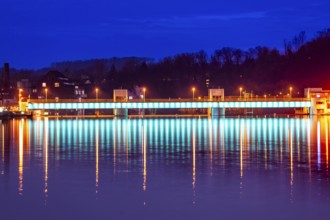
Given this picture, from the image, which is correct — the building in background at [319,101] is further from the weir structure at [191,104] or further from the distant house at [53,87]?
the distant house at [53,87]

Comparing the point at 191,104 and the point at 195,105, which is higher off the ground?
the point at 191,104

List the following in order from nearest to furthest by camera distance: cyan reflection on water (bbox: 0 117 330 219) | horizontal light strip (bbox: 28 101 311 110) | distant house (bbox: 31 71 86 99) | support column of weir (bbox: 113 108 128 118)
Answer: cyan reflection on water (bbox: 0 117 330 219) → horizontal light strip (bbox: 28 101 311 110) → support column of weir (bbox: 113 108 128 118) → distant house (bbox: 31 71 86 99)

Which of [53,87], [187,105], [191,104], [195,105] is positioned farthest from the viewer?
[53,87]

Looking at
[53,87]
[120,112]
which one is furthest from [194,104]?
[53,87]

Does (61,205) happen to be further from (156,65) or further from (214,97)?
(156,65)

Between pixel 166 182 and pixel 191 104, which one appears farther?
pixel 191 104

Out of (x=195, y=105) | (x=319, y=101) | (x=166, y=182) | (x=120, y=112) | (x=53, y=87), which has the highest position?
(x=53, y=87)

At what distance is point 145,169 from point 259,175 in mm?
4528

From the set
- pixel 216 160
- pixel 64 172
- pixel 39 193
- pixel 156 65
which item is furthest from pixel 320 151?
pixel 156 65

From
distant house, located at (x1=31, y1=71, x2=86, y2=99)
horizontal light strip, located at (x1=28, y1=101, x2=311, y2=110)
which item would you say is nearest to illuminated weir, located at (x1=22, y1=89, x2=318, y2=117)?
→ horizontal light strip, located at (x1=28, y1=101, x2=311, y2=110)

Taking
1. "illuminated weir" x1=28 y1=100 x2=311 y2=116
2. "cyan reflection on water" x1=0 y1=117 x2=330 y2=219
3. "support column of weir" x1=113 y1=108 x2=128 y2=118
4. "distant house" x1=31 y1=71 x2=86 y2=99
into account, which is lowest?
"cyan reflection on water" x1=0 y1=117 x2=330 y2=219

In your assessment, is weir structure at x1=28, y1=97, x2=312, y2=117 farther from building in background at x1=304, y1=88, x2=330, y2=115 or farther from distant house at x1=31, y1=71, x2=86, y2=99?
distant house at x1=31, y1=71, x2=86, y2=99

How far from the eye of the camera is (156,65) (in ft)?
545

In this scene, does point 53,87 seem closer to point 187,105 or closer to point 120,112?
point 120,112
